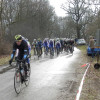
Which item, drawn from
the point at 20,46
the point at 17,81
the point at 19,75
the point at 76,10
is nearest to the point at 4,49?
the point at 20,46

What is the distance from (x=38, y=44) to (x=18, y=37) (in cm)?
1202

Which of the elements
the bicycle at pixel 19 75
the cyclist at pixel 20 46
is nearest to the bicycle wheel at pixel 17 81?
the bicycle at pixel 19 75

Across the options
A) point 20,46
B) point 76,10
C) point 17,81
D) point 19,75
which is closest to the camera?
point 17,81

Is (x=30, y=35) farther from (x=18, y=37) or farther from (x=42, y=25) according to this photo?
(x=18, y=37)

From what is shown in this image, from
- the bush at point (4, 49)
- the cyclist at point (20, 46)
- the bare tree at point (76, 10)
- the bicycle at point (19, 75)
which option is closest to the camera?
the bicycle at point (19, 75)

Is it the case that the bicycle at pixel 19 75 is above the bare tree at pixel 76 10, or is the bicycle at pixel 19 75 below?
below

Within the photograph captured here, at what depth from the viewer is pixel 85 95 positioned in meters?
5.71

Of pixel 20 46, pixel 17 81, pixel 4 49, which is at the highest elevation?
pixel 20 46

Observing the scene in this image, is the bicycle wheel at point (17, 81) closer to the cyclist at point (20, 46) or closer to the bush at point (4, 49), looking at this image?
the cyclist at point (20, 46)

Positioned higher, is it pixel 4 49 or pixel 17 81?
pixel 4 49

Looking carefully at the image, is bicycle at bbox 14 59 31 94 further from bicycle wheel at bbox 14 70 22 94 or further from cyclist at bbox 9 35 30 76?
cyclist at bbox 9 35 30 76

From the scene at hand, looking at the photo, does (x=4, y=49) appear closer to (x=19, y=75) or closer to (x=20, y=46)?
(x=20, y=46)

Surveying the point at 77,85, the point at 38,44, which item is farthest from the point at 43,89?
the point at 38,44

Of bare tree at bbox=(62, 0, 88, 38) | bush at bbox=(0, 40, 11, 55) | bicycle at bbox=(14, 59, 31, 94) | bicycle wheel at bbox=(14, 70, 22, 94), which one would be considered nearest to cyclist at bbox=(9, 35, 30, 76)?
bicycle at bbox=(14, 59, 31, 94)
